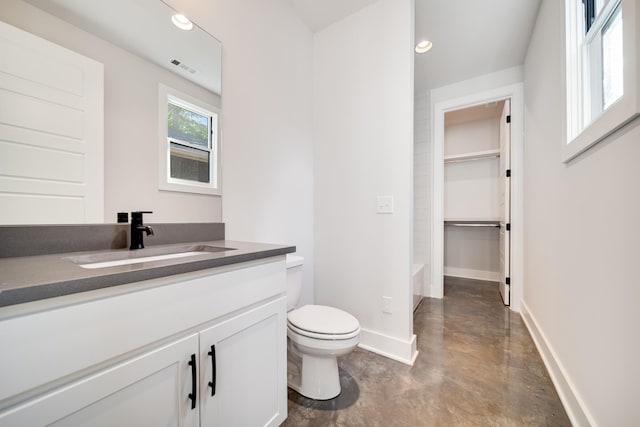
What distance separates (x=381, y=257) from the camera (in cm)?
187

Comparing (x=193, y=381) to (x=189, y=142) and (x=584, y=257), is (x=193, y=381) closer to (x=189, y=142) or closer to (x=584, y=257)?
(x=189, y=142)

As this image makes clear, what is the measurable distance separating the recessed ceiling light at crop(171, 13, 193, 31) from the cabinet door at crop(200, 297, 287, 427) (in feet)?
4.81

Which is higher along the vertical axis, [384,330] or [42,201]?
[42,201]

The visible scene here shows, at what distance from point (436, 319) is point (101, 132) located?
2.86 metres

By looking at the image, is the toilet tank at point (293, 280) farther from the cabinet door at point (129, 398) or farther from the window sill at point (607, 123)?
the window sill at point (607, 123)

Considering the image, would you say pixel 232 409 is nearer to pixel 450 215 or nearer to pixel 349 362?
pixel 349 362

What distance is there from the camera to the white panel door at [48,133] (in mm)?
820

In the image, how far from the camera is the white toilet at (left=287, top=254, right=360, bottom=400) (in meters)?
1.29

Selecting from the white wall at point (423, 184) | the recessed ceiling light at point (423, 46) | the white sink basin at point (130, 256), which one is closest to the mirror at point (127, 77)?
the white sink basin at point (130, 256)

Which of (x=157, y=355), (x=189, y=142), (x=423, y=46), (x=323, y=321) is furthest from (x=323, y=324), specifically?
(x=423, y=46)

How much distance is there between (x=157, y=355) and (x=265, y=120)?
1.47 m

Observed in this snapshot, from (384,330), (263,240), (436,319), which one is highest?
(263,240)

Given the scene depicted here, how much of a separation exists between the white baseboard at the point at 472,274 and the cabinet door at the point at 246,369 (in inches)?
150

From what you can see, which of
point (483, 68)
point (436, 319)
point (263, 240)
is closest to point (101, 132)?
point (263, 240)
